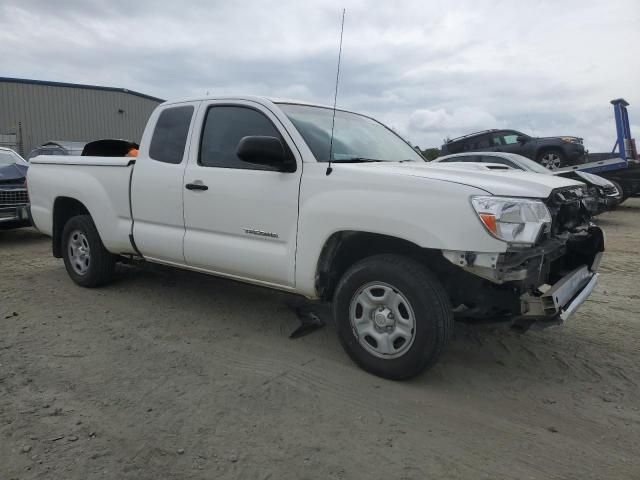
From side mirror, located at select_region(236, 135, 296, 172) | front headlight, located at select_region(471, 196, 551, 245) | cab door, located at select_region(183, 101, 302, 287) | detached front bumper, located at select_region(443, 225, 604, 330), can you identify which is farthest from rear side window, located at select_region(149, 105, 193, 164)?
front headlight, located at select_region(471, 196, 551, 245)

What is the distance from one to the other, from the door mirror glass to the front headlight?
1.40 meters

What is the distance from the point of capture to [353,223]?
11.4 ft

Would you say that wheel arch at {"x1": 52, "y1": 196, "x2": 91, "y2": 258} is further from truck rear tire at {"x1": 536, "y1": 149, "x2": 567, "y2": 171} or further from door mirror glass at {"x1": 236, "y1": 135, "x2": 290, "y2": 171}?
truck rear tire at {"x1": 536, "y1": 149, "x2": 567, "y2": 171}

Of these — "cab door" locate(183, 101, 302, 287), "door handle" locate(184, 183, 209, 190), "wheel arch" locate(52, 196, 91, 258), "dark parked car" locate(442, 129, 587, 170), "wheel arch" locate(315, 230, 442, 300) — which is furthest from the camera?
"dark parked car" locate(442, 129, 587, 170)

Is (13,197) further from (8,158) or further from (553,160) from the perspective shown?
(553,160)

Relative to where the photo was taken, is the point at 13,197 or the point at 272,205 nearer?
the point at 272,205

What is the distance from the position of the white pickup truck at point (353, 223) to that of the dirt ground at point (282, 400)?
45 cm

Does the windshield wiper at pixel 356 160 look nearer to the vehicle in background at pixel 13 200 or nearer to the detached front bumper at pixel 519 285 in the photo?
the detached front bumper at pixel 519 285

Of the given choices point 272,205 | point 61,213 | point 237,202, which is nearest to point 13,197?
point 61,213

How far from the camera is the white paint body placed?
3189mm

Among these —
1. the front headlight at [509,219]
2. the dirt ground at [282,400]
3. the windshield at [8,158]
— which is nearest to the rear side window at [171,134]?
the dirt ground at [282,400]

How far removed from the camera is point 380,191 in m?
3.39

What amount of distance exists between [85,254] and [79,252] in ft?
0.34

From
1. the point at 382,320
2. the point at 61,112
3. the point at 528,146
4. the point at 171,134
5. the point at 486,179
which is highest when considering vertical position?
the point at 61,112
